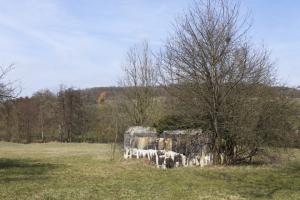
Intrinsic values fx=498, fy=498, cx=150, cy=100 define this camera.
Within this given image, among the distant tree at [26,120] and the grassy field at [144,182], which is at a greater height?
the distant tree at [26,120]

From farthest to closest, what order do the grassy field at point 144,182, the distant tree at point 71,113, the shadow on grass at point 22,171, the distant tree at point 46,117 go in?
the distant tree at point 46,117 < the distant tree at point 71,113 < the shadow on grass at point 22,171 < the grassy field at point 144,182

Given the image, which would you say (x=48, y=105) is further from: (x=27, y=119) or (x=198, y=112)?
(x=198, y=112)

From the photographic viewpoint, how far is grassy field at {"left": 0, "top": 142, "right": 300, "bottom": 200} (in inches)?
527

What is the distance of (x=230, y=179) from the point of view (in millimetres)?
16766

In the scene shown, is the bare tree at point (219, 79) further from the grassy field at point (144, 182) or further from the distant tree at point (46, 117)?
the distant tree at point (46, 117)

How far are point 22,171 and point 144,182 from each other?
20.5 feet

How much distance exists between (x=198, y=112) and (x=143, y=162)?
336 cm

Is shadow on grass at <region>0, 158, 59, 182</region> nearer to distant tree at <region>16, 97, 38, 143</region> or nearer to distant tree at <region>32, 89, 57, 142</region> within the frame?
distant tree at <region>16, 97, 38, 143</region>

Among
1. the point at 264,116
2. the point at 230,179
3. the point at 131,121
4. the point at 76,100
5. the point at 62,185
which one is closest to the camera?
the point at 62,185

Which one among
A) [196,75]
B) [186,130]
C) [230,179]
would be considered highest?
[196,75]

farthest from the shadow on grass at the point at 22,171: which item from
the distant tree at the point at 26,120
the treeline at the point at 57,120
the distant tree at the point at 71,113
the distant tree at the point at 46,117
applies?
the distant tree at the point at 46,117

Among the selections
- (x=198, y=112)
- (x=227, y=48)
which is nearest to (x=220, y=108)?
(x=198, y=112)

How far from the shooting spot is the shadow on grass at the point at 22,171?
17.5 m

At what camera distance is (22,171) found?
65.1ft
